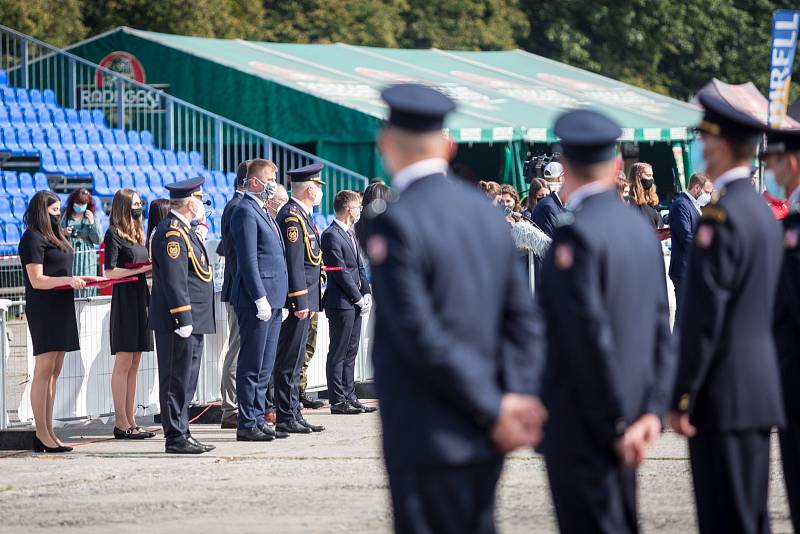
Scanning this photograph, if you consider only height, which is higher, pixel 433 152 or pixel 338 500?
pixel 433 152

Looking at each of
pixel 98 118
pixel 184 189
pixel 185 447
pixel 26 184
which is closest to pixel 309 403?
pixel 185 447

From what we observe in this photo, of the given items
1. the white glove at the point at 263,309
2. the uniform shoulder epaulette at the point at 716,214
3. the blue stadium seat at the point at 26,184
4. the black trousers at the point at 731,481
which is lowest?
the black trousers at the point at 731,481

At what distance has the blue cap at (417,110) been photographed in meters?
4.34

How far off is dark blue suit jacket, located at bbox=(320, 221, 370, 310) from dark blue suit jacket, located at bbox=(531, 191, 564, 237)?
5.58ft

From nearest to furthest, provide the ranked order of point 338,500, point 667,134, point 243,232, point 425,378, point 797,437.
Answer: point 425,378 → point 797,437 → point 338,500 → point 243,232 → point 667,134

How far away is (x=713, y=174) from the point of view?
18.0ft

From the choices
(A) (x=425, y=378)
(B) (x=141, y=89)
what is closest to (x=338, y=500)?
(A) (x=425, y=378)

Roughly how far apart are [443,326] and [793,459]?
222 centimetres

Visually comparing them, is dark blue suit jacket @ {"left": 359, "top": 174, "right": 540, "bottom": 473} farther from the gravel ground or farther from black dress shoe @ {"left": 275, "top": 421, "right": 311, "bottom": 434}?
black dress shoe @ {"left": 275, "top": 421, "right": 311, "bottom": 434}

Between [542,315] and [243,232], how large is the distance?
5675 millimetres

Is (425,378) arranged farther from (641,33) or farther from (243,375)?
(641,33)

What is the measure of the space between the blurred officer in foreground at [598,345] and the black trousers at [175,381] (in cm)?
557

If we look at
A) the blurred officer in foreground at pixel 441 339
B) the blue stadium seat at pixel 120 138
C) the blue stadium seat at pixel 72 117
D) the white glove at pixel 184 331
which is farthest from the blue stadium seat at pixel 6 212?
the blurred officer in foreground at pixel 441 339

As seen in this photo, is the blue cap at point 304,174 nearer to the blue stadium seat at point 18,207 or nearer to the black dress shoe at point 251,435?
the black dress shoe at point 251,435
